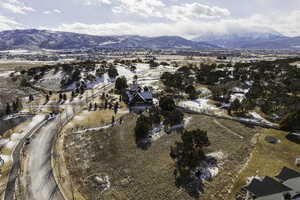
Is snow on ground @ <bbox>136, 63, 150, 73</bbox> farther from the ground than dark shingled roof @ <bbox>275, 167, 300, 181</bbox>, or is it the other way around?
snow on ground @ <bbox>136, 63, 150, 73</bbox>

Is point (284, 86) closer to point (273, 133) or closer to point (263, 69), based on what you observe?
point (263, 69)

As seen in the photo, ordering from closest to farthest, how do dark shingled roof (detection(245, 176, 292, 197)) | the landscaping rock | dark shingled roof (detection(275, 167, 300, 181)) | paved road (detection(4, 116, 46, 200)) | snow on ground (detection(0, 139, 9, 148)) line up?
dark shingled roof (detection(245, 176, 292, 197))
dark shingled roof (detection(275, 167, 300, 181))
paved road (detection(4, 116, 46, 200))
the landscaping rock
snow on ground (detection(0, 139, 9, 148))

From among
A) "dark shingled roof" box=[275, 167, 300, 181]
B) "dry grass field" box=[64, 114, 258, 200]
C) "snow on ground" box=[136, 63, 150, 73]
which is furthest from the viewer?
"snow on ground" box=[136, 63, 150, 73]

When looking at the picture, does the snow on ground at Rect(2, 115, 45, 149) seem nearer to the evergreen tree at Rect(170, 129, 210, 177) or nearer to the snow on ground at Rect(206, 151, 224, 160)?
the evergreen tree at Rect(170, 129, 210, 177)

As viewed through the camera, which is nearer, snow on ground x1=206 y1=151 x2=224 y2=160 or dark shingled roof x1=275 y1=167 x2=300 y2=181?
dark shingled roof x1=275 y1=167 x2=300 y2=181

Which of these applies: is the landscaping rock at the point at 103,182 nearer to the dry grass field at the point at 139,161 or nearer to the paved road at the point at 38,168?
the dry grass field at the point at 139,161

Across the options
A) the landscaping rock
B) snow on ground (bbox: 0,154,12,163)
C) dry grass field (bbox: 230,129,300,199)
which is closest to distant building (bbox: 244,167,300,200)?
dry grass field (bbox: 230,129,300,199)

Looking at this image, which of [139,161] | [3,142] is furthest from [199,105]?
[3,142]

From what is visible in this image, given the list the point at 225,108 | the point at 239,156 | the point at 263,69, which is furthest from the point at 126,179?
the point at 263,69
